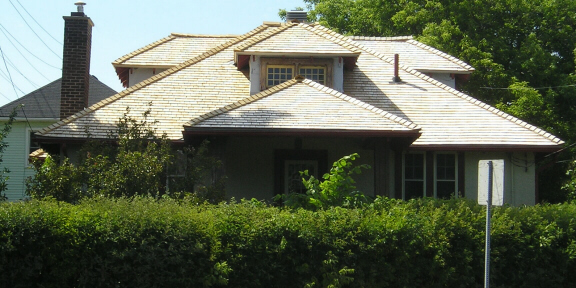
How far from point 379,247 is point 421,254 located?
0.70 meters

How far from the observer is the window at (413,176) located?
58.5ft

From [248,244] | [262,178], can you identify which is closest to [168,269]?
[248,244]

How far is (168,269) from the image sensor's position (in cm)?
969

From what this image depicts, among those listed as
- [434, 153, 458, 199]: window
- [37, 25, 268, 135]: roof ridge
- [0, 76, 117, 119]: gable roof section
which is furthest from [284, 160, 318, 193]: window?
[0, 76, 117, 119]: gable roof section

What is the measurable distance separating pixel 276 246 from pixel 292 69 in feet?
32.2

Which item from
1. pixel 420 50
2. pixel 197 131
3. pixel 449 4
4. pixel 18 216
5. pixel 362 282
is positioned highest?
pixel 449 4

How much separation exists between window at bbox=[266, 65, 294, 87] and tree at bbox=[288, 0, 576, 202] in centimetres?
1279

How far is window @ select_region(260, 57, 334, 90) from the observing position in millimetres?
19094

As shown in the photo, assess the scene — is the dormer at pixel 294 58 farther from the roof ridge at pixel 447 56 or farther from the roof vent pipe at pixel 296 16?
the roof ridge at pixel 447 56

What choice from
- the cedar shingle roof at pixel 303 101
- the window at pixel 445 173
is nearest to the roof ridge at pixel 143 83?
the cedar shingle roof at pixel 303 101

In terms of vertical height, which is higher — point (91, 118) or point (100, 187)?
point (91, 118)

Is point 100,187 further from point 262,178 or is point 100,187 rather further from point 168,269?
point 262,178

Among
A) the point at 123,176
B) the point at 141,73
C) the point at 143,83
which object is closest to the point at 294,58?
the point at 143,83

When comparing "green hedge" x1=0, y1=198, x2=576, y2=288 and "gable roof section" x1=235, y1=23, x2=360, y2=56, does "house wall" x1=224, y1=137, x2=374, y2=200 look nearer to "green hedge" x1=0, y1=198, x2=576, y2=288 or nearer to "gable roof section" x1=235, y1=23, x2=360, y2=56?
"gable roof section" x1=235, y1=23, x2=360, y2=56
